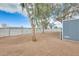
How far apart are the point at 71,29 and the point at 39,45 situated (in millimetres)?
386

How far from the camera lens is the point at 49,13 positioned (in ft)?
7.08

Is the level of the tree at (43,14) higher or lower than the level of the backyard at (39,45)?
higher

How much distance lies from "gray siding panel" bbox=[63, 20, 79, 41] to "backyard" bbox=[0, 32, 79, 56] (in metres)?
0.05

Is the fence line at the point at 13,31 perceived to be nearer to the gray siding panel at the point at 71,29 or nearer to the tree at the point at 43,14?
the tree at the point at 43,14

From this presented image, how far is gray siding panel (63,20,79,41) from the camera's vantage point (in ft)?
6.99

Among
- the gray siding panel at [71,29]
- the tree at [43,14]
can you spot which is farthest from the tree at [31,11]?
the gray siding panel at [71,29]

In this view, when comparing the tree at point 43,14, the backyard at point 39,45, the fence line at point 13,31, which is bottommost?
the backyard at point 39,45

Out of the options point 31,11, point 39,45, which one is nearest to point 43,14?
point 31,11

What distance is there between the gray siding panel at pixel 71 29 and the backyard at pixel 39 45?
0.05 metres

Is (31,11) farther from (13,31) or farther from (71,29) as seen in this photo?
(71,29)

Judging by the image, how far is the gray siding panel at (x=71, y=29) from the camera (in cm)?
213

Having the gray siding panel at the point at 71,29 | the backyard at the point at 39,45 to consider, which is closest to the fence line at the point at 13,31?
the backyard at the point at 39,45

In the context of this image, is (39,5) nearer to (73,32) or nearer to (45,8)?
(45,8)

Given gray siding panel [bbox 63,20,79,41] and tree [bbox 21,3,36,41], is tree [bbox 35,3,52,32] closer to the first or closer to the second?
tree [bbox 21,3,36,41]
